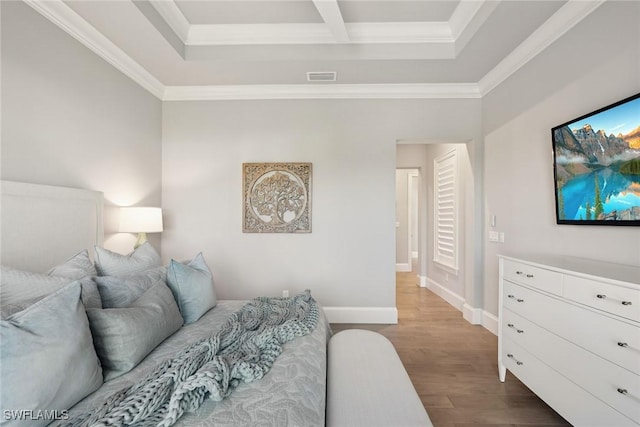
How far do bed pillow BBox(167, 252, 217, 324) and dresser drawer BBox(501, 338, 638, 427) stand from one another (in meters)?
2.21

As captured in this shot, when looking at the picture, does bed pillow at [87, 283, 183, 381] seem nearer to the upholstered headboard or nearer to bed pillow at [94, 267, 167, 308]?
bed pillow at [94, 267, 167, 308]

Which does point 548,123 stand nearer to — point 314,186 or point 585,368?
point 585,368

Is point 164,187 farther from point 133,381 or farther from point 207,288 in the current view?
point 133,381

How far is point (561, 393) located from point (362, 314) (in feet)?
6.73

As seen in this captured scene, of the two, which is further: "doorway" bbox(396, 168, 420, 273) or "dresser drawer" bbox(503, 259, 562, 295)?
"doorway" bbox(396, 168, 420, 273)

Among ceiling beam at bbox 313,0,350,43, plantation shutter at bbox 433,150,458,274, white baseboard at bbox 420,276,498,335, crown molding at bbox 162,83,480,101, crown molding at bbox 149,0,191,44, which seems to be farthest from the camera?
plantation shutter at bbox 433,150,458,274

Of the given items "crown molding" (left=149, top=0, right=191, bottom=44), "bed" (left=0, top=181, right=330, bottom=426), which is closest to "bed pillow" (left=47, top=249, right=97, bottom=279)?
"bed" (left=0, top=181, right=330, bottom=426)

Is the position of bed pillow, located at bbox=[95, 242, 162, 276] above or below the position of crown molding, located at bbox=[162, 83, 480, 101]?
below

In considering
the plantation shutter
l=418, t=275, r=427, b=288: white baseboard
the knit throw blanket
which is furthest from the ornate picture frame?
l=418, t=275, r=427, b=288: white baseboard

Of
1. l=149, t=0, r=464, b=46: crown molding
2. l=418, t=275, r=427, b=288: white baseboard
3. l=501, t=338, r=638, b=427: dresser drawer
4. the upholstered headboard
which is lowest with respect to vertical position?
l=418, t=275, r=427, b=288: white baseboard

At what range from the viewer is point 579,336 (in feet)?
5.15

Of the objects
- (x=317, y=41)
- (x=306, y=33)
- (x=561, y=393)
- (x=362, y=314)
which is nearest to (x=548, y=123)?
(x=561, y=393)

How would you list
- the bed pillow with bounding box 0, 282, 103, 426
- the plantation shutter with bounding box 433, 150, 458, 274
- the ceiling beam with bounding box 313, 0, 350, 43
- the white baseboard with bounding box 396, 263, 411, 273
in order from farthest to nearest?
the white baseboard with bounding box 396, 263, 411, 273 → the plantation shutter with bounding box 433, 150, 458, 274 → the ceiling beam with bounding box 313, 0, 350, 43 → the bed pillow with bounding box 0, 282, 103, 426

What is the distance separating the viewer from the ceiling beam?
2154mm
